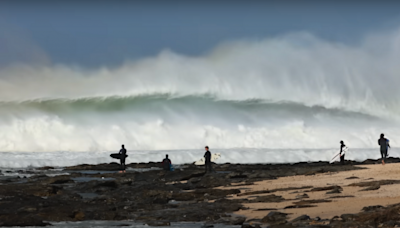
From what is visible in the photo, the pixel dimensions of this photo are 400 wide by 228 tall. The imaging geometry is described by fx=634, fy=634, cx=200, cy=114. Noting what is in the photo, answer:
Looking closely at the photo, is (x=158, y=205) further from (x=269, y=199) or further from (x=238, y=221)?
(x=238, y=221)

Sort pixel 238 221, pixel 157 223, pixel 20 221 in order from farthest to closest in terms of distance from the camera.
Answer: pixel 157 223
pixel 20 221
pixel 238 221

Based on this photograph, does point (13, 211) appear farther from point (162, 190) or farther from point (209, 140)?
point (209, 140)

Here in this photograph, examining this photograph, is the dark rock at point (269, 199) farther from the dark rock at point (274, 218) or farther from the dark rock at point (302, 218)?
the dark rock at point (302, 218)

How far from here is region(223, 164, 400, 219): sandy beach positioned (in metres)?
10.4

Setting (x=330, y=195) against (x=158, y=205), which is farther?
(x=158, y=205)

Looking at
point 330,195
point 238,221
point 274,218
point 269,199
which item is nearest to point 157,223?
point 238,221

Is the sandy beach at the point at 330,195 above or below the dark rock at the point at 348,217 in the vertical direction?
above

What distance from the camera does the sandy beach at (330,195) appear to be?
10.4 meters

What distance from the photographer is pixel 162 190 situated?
15.1 meters

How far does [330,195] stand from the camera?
40.0 ft

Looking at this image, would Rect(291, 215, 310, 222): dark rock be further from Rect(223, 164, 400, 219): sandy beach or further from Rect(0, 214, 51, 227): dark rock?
Rect(0, 214, 51, 227): dark rock

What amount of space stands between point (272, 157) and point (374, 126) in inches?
455

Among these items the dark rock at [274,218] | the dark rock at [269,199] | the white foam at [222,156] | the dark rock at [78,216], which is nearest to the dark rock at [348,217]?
the dark rock at [274,218]

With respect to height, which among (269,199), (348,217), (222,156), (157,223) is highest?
(222,156)
